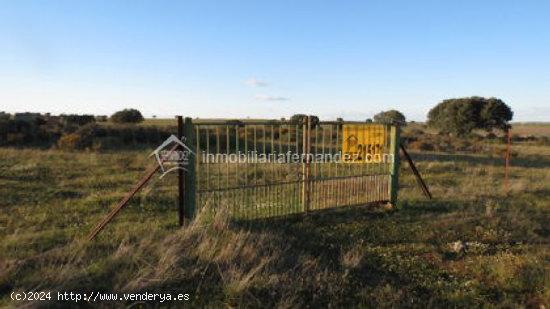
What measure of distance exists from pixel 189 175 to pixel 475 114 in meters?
49.6

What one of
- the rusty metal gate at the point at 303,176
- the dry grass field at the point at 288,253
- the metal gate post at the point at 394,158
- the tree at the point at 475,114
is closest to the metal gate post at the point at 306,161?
the rusty metal gate at the point at 303,176

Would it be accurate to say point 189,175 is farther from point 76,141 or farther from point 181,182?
point 76,141

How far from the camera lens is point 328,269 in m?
6.09

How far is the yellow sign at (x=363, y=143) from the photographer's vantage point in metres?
9.59

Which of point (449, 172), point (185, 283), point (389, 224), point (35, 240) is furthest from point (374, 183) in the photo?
point (449, 172)

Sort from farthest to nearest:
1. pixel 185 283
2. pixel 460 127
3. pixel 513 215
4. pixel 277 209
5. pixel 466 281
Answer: pixel 460 127 < pixel 513 215 < pixel 277 209 < pixel 466 281 < pixel 185 283

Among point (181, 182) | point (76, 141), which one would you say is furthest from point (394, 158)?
point (76, 141)

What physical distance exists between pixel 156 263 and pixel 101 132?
26.6 metres

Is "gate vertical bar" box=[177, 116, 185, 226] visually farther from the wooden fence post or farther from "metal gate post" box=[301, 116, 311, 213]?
"metal gate post" box=[301, 116, 311, 213]

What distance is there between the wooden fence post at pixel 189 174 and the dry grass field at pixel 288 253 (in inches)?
17.5

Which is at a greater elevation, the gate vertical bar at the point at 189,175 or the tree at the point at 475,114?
the tree at the point at 475,114

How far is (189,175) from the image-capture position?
24.1 ft

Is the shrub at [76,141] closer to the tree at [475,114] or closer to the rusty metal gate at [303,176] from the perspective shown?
the rusty metal gate at [303,176]

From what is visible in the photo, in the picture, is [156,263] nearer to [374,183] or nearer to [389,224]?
[389,224]
